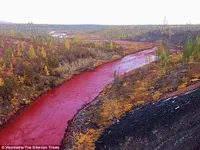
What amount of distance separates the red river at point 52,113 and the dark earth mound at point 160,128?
26.3ft

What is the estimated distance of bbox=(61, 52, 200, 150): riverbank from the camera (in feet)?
104

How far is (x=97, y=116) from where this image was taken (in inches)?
1420

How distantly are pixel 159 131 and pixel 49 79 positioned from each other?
115 ft

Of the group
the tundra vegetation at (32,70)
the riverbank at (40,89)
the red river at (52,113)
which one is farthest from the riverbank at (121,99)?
the tundra vegetation at (32,70)

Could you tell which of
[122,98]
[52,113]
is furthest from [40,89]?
[122,98]

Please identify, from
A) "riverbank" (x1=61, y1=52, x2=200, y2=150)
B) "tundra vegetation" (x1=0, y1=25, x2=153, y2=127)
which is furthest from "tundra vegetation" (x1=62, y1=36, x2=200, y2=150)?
"tundra vegetation" (x1=0, y1=25, x2=153, y2=127)

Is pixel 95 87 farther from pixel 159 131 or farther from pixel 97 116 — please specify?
pixel 159 131

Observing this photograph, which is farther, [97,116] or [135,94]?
[135,94]

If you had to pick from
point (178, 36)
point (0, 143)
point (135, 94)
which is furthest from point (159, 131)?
point (178, 36)

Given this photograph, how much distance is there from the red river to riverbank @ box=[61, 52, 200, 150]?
6.88 feet

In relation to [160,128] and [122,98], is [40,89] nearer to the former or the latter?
[122,98]

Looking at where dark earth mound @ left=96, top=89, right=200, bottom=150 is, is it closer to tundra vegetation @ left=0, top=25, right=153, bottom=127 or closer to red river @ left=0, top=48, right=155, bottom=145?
red river @ left=0, top=48, right=155, bottom=145

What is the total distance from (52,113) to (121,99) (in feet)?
36.4

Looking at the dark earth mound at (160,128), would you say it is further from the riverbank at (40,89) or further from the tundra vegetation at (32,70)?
the tundra vegetation at (32,70)
